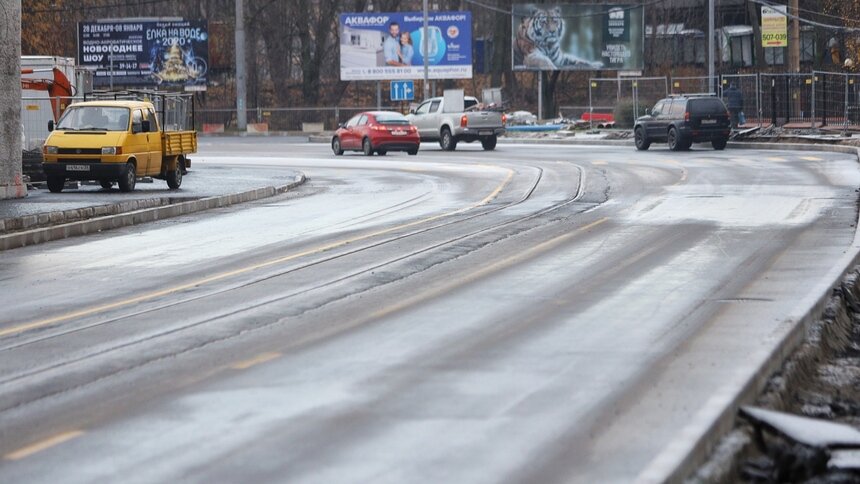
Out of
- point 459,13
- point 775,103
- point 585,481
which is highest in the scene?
point 459,13

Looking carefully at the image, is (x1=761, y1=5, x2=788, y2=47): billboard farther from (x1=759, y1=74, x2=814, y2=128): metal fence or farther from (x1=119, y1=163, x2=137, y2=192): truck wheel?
(x1=119, y1=163, x2=137, y2=192): truck wheel

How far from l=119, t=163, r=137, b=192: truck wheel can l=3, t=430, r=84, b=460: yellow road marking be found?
20.2 metres

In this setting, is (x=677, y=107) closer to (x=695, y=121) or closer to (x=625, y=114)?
(x=695, y=121)

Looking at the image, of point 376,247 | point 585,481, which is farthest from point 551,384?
point 376,247

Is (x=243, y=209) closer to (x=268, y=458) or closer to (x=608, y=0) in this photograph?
(x=268, y=458)

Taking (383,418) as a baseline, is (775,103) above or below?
above

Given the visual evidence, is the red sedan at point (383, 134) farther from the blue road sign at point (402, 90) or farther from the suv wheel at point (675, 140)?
the blue road sign at point (402, 90)

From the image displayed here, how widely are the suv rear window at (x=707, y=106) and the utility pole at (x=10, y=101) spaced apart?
22.0 metres

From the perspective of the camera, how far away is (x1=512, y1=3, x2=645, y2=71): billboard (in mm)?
74438

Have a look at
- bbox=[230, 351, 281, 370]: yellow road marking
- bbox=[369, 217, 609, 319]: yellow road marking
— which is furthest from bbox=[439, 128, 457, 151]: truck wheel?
bbox=[230, 351, 281, 370]: yellow road marking

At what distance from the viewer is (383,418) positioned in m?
7.73

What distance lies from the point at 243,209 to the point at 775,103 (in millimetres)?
28233

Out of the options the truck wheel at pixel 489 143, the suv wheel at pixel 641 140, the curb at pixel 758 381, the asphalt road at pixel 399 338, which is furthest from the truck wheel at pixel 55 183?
the truck wheel at pixel 489 143

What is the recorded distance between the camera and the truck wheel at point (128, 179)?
27208 millimetres
